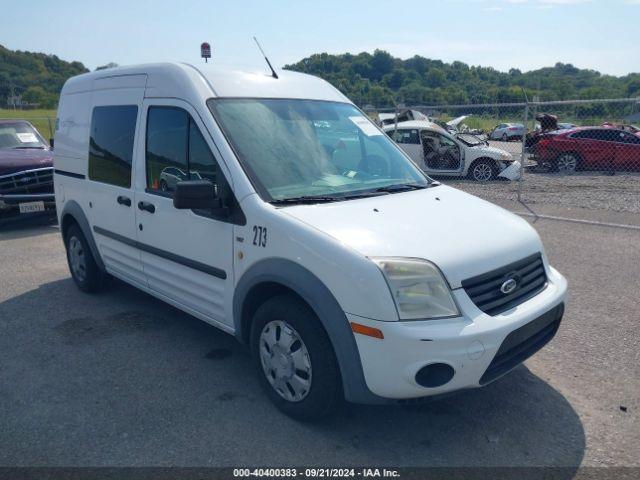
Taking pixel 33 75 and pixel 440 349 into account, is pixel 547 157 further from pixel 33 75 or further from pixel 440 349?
pixel 33 75

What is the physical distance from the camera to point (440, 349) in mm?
2633

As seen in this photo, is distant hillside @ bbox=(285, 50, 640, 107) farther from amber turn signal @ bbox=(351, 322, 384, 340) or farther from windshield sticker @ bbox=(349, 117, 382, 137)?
amber turn signal @ bbox=(351, 322, 384, 340)

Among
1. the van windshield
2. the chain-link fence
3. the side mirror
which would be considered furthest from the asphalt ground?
the chain-link fence

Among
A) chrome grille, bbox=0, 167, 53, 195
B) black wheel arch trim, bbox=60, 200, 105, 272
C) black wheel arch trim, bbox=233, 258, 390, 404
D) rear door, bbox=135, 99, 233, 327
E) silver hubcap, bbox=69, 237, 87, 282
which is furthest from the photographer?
chrome grille, bbox=0, 167, 53, 195

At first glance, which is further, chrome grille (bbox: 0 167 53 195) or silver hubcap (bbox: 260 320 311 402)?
chrome grille (bbox: 0 167 53 195)

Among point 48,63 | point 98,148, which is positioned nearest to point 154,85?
point 98,148

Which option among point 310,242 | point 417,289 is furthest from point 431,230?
point 310,242

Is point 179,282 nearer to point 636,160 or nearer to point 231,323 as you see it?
point 231,323

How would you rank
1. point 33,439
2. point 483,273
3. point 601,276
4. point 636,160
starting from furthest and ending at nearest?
point 636,160 < point 601,276 < point 33,439 < point 483,273

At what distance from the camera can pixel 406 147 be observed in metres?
13.8

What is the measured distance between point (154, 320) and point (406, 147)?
1015 cm

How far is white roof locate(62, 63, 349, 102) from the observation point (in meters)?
3.75

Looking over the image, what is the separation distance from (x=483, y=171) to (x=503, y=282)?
11.4 metres

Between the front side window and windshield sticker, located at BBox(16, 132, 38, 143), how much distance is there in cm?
730
